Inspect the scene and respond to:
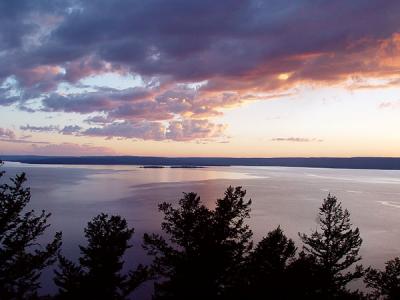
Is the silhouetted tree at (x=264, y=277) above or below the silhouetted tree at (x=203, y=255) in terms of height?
A: below

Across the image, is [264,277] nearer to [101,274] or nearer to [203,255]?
[203,255]

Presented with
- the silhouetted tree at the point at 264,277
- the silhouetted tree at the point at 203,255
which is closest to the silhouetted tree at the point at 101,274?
the silhouetted tree at the point at 203,255

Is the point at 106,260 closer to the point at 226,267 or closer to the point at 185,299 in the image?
the point at 185,299

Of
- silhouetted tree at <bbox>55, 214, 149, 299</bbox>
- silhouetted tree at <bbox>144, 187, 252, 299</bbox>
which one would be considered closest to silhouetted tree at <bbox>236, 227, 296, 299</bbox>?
silhouetted tree at <bbox>144, 187, 252, 299</bbox>

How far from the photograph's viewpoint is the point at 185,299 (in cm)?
1667

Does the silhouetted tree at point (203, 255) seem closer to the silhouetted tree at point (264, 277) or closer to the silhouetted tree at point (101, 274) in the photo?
the silhouetted tree at point (264, 277)

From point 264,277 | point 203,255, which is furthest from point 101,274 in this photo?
point 264,277

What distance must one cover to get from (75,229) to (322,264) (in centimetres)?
5543

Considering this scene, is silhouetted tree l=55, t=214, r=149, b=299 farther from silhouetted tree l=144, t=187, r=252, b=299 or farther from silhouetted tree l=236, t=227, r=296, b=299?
silhouetted tree l=236, t=227, r=296, b=299

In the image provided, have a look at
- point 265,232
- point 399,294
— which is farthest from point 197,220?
point 265,232

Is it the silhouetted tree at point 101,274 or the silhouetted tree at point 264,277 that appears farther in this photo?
the silhouetted tree at point 264,277

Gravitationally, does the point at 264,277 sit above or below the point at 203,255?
below

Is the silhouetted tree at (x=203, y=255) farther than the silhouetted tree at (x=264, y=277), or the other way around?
the silhouetted tree at (x=264, y=277)

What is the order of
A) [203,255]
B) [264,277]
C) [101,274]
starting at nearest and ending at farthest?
[203,255] < [101,274] < [264,277]
